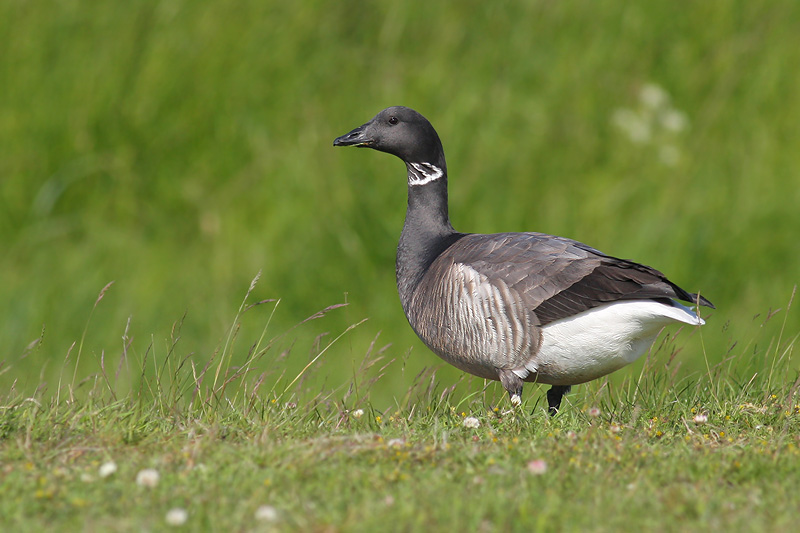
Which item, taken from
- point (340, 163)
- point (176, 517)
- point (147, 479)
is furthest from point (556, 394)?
point (340, 163)

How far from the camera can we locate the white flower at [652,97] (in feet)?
49.0

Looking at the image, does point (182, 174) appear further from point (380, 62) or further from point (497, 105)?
point (497, 105)

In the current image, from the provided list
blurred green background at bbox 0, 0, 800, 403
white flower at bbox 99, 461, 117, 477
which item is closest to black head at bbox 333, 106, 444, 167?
blurred green background at bbox 0, 0, 800, 403

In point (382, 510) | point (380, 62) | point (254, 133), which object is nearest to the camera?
point (382, 510)

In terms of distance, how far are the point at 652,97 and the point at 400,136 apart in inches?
301

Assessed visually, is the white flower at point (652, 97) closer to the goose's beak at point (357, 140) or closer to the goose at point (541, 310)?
the goose's beak at point (357, 140)

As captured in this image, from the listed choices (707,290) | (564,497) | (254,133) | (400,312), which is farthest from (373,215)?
(564,497)

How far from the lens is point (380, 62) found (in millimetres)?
15555

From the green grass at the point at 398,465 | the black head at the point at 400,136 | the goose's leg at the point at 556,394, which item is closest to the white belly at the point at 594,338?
the green grass at the point at 398,465

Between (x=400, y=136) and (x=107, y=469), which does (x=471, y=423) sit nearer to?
(x=107, y=469)

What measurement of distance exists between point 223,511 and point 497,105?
11.1 meters

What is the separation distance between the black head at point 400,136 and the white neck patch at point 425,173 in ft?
0.15

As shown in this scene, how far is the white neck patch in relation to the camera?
8.54 metres

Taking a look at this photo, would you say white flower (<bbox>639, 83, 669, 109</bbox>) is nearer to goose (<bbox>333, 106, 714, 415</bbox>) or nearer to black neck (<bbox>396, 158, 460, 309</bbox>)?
A: black neck (<bbox>396, 158, 460, 309</bbox>)
